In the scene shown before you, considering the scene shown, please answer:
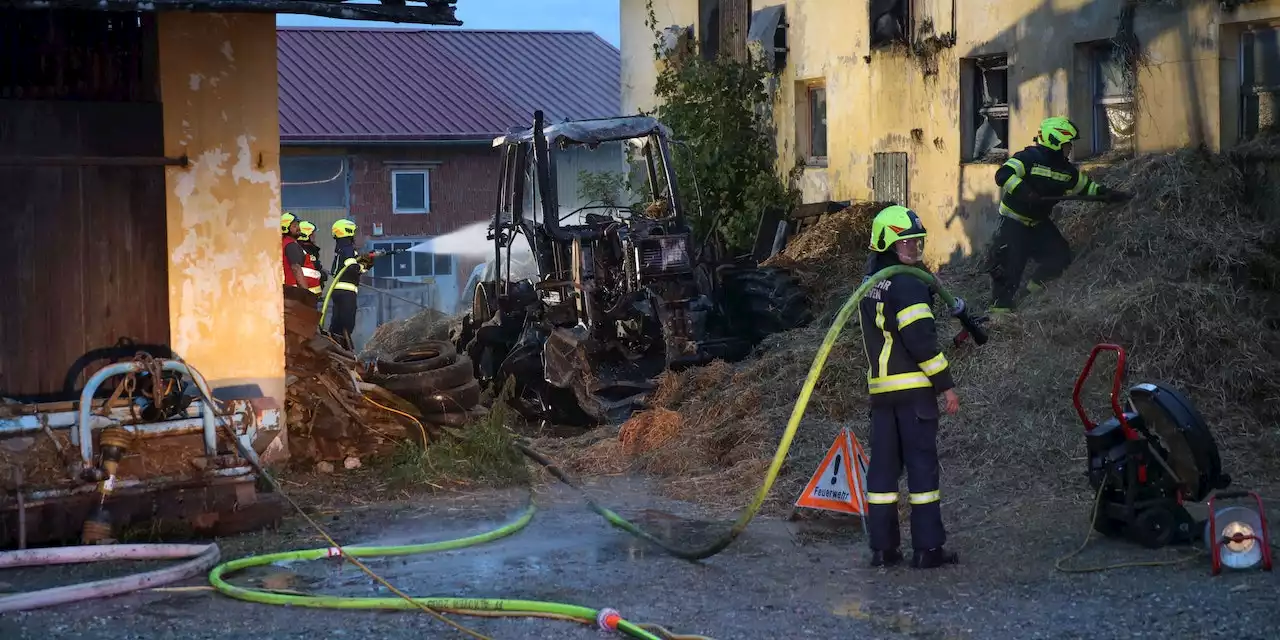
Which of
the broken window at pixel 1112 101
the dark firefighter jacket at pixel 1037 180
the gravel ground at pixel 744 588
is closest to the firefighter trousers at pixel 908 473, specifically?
the gravel ground at pixel 744 588

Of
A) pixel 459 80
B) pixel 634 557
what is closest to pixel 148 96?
pixel 634 557

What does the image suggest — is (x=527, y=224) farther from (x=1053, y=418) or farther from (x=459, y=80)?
(x=459, y=80)

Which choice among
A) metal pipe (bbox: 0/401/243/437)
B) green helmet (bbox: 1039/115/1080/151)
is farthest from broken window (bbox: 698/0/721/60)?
metal pipe (bbox: 0/401/243/437)

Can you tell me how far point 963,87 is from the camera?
15.5m

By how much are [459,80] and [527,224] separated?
1888 centimetres

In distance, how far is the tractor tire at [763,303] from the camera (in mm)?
13242

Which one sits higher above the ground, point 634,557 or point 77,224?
point 77,224

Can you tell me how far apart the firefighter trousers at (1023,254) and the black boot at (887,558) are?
5216 millimetres

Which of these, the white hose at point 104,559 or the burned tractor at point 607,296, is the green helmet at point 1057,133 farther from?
the white hose at point 104,559

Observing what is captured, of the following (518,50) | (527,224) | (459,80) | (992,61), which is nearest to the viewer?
(527,224)

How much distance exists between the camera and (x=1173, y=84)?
40.9 feet

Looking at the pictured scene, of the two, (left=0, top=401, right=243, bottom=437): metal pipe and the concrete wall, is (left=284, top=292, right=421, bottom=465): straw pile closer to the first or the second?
(left=0, top=401, right=243, bottom=437): metal pipe

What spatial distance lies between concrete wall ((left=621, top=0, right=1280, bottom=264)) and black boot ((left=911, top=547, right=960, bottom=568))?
629cm

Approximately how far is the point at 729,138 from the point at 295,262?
649 centimetres
